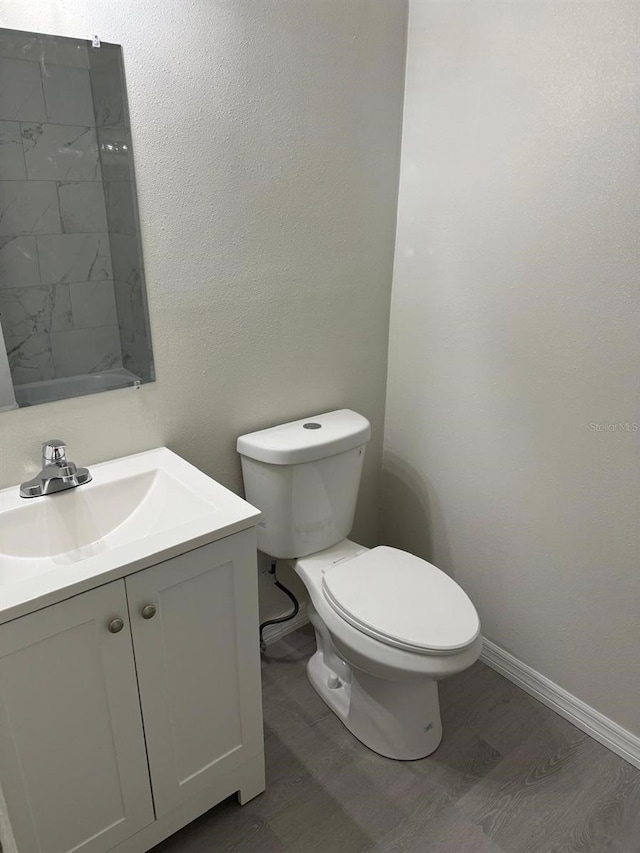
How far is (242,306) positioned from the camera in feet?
5.41

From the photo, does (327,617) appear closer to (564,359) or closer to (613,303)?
(564,359)

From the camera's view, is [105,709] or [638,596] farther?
[638,596]

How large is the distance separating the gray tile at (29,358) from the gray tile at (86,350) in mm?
17

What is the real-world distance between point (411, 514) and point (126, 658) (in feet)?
4.02

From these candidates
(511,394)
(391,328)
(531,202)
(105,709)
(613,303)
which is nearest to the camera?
(105,709)

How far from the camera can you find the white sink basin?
112 centimetres

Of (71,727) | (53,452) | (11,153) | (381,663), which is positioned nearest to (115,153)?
(11,153)

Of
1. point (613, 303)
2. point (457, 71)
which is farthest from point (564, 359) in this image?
point (457, 71)

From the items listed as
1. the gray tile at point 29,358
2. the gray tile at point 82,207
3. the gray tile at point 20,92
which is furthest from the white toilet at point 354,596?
the gray tile at point 20,92

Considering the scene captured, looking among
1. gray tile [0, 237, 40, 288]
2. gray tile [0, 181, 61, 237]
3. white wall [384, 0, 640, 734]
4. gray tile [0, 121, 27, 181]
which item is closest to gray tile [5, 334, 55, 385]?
gray tile [0, 237, 40, 288]

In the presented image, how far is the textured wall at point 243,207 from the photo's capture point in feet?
4.50

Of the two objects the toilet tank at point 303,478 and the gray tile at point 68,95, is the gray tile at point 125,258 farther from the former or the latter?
the toilet tank at point 303,478

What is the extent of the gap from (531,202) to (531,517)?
34.2 inches

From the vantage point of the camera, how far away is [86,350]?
1.42 meters
